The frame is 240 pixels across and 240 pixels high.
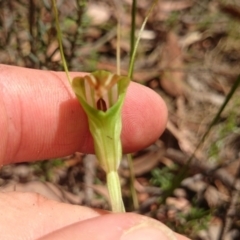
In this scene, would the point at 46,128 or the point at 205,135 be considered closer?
the point at 205,135

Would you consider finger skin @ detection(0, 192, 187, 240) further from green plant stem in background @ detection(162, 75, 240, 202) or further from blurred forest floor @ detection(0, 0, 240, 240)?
blurred forest floor @ detection(0, 0, 240, 240)

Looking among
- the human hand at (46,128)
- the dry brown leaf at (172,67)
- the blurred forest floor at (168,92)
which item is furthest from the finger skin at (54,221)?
the dry brown leaf at (172,67)

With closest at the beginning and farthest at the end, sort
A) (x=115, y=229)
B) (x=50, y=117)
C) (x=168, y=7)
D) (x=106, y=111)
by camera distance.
→ (x=115, y=229), (x=106, y=111), (x=50, y=117), (x=168, y=7)

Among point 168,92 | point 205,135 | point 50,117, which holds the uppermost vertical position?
point 205,135

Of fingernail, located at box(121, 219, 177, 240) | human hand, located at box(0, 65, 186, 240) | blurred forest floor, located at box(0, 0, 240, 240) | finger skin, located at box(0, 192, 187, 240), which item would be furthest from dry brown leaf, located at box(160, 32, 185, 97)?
fingernail, located at box(121, 219, 177, 240)

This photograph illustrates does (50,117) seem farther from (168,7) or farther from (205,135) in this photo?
(168,7)

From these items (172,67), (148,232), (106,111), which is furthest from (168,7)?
(148,232)

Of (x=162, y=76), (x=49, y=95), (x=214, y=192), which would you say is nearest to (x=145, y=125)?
(x=49, y=95)

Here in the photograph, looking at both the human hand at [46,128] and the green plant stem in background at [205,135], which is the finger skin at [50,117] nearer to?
the human hand at [46,128]

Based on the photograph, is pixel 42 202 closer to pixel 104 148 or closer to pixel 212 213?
pixel 104 148
